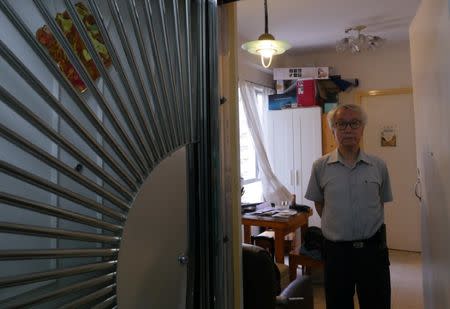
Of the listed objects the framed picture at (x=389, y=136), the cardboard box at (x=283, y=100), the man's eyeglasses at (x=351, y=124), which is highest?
the cardboard box at (x=283, y=100)

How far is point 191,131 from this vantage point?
97 centimetres

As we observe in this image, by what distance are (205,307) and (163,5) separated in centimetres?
82

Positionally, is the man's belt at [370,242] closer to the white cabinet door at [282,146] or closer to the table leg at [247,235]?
the table leg at [247,235]

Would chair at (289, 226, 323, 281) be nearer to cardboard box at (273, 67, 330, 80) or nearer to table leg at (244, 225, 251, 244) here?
table leg at (244, 225, 251, 244)

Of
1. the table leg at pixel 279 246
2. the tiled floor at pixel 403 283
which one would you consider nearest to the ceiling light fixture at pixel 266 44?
the table leg at pixel 279 246

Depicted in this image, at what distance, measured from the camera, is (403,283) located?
10.6 ft

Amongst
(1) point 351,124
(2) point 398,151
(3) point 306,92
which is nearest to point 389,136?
(2) point 398,151

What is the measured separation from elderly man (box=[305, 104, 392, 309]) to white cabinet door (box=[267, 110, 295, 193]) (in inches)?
90.2

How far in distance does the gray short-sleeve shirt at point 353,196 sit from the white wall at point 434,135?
23 centimetres

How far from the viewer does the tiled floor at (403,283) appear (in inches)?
111

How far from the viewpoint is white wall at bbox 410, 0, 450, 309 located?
1295mm

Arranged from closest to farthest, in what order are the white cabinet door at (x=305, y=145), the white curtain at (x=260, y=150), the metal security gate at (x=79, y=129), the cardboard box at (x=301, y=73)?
the metal security gate at (x=79, y=129), the white curtain at (x=260, y=150), the white cabinet door at (x=305, y=145), the cardboard box at (x=301, y=73)

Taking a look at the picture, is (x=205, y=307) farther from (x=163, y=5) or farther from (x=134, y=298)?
(x=163, y=5)

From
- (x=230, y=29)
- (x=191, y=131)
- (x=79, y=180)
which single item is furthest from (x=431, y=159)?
(x=79, y=180)
